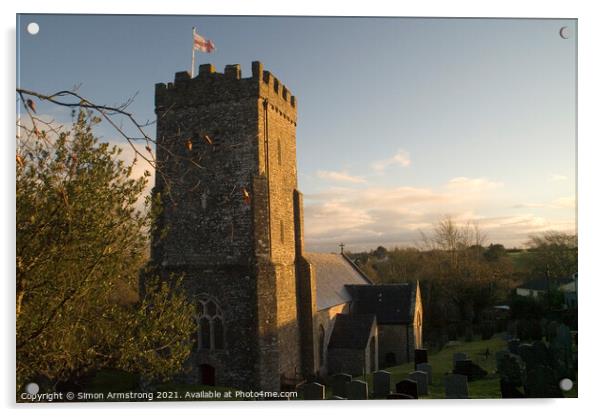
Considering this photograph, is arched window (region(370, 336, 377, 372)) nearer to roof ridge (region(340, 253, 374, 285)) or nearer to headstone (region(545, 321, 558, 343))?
roof ridge (region(340, 253, 374, 285))

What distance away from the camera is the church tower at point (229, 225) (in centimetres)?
1398

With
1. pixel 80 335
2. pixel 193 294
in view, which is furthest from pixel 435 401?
pixel 193 294

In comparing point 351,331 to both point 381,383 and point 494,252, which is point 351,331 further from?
point 494,252

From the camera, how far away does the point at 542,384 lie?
9281 millimetres

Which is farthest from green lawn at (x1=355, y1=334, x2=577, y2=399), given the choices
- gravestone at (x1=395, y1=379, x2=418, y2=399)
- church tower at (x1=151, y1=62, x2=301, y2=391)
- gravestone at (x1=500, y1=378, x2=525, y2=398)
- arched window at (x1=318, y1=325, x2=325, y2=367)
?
church tower at (x1=151, y1=62, x2=301, y2=391)

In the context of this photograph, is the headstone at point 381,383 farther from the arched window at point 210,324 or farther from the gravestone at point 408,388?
the arched window at point 210,324

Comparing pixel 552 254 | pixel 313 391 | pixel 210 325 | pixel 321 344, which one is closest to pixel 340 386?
pixel 313 391

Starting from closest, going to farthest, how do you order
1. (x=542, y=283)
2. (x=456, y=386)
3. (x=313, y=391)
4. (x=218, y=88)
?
(x=313, y=391) < (x=456, y=386) < (x=542, y=283) < (x=218, y=88)

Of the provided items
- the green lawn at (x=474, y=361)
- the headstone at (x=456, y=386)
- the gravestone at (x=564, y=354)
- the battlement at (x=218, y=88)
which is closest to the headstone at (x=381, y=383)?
the green lawn at (x=474, y=361)

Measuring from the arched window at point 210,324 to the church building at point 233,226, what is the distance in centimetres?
3

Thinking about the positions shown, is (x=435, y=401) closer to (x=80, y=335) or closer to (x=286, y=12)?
(x=80, y=335)

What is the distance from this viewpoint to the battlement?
1453cm

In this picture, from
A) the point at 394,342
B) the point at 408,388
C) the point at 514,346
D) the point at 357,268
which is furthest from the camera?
the point at 357,268

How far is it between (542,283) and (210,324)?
9875 millimetres
